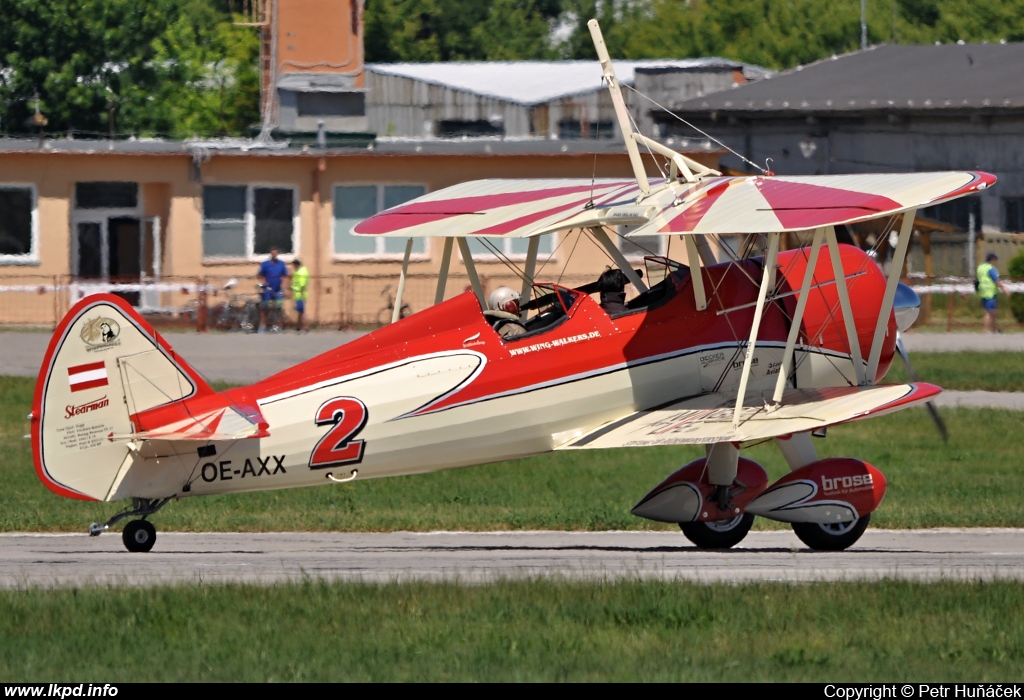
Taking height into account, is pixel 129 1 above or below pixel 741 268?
above

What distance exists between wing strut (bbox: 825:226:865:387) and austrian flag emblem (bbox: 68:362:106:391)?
5.46m

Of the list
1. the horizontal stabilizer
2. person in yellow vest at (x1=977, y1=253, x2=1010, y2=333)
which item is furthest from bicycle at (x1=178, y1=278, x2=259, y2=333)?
the horizontal stabilizer

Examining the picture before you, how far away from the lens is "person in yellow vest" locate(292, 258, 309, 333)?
33.8 m

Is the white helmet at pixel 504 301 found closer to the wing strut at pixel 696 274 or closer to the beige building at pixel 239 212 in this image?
the wing strut at pixel 696 274

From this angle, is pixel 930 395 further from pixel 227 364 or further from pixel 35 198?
pixel 35 198

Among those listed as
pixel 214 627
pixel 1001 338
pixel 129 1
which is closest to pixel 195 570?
pixel 214 627

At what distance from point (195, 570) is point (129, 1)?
1578 inches

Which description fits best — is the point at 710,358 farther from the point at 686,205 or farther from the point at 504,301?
the point at 504,301

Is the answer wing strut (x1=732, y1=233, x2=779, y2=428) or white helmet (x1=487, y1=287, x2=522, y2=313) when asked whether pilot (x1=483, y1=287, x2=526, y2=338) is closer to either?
white helmet (x1=487, y1=287, x2=522, y2=313)

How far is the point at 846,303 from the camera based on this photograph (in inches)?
509

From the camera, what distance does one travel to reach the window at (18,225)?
117 feet

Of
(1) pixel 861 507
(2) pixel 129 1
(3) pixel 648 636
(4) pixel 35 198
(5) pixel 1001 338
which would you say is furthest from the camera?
(2) pixel 129 1

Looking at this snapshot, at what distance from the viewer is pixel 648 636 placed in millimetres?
9125

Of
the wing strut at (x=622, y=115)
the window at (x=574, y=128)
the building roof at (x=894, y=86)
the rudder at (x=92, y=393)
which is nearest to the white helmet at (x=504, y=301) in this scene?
the wing strut at (x=622, y=115)
